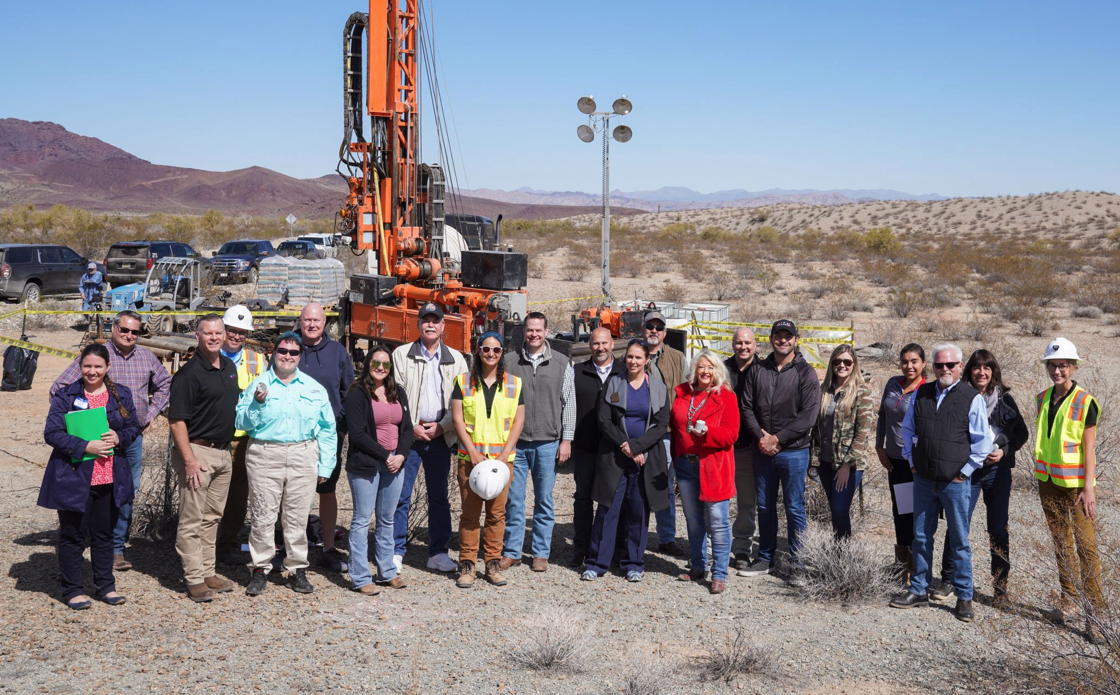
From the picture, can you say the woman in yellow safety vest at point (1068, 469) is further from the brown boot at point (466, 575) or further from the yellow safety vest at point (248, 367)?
the yellow safety vest at point (248, 367)

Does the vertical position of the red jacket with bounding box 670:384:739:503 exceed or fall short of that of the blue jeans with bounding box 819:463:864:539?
it exceeds it

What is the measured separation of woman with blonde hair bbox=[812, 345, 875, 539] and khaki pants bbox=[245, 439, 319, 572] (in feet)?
10.8

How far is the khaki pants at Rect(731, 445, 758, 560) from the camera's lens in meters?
6.25

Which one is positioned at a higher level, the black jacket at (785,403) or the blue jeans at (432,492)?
the black jacket at (785,403)

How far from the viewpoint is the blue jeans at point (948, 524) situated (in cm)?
532

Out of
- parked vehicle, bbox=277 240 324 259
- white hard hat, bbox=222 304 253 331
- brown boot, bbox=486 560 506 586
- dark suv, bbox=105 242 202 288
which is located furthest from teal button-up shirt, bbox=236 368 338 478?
parked vehicle, bbox=277 240 324 259

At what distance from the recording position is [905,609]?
5.53 m

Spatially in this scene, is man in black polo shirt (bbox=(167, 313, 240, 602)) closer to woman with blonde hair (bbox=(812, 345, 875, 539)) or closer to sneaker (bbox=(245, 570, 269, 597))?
sneaker (bbox=(245, 570, 269, 597))

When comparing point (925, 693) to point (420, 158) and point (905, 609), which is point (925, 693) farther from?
point (420, 158)

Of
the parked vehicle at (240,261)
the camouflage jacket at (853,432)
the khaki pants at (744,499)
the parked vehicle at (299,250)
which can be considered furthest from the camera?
the parked vehicle at (299,250)

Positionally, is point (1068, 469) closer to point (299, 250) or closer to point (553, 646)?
point (553, 646)

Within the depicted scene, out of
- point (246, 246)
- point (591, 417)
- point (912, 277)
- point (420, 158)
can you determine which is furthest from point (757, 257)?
point (591, 417)

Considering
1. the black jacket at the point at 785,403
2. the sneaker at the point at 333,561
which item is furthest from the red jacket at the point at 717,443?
the sneaker at the point at 333,561

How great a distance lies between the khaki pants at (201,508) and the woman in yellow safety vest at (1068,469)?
16.1ft
